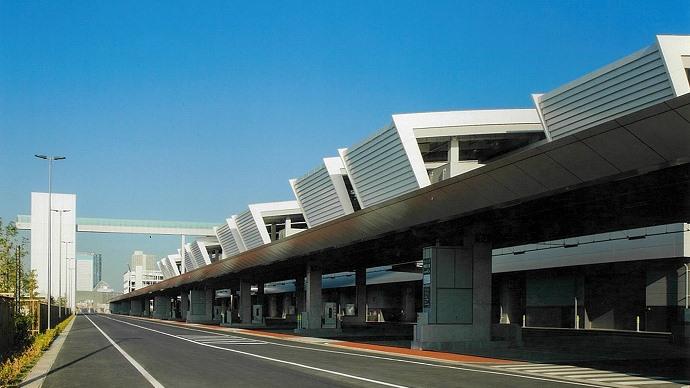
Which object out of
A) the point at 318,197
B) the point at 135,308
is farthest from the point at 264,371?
the point at 135,308

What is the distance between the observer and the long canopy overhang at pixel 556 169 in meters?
17.7

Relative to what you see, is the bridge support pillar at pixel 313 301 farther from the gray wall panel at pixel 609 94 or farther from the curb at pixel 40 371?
the curb at pixel 40 371

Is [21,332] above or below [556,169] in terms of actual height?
below

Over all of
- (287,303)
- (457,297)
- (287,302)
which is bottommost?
(287,303)

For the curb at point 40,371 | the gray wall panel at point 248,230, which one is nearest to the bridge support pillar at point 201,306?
the gray wall panel at point 248,230

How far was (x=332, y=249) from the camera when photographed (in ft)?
147

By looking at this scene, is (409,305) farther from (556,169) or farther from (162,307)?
(556,169)

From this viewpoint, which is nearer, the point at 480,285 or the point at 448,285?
the point at 448,285

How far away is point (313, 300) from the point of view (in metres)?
54.7

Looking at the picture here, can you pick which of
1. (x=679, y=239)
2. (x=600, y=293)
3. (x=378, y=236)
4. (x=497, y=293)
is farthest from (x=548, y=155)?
(x=497, y=293)

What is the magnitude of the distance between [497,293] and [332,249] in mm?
35751

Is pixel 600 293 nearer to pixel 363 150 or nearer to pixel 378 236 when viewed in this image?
pixel 363 150

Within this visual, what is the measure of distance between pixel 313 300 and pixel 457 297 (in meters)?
22.0

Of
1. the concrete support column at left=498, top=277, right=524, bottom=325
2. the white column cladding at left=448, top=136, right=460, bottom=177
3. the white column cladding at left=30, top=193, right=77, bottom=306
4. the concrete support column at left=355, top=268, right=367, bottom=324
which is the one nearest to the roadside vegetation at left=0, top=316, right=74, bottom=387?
the white column cladding at left=448, top=136, right=460, bottom=177
